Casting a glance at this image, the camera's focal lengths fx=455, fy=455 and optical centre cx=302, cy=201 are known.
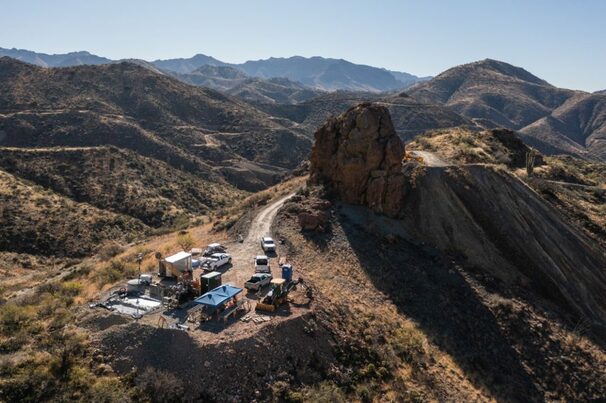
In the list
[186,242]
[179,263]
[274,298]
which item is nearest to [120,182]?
[186,242]

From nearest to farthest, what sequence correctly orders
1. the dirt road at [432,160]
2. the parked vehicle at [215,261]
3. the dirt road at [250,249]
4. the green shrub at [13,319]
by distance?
the green shrub at [13,319] → the dirt road at [250,249] → the parked vehicle at [215,261] → the dirt road at [432,160]

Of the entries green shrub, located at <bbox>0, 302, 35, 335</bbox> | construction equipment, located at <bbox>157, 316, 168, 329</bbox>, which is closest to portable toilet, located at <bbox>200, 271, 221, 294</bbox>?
construction equipment, located at <bbox>157, 316, 168, 329</bbox>

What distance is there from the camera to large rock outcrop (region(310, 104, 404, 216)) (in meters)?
34.9

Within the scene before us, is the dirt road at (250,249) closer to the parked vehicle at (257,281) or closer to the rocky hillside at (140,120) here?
the parked vehicle at (257,281)

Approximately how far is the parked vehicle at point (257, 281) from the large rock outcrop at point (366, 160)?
13344 millimetres

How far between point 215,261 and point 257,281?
413cm

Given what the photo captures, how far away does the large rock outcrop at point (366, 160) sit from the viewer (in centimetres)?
3494

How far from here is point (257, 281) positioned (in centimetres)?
2423

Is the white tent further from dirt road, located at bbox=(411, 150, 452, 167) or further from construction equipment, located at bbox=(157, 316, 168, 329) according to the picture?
dirt road, located at bbox=(411, 150, 452, 167)

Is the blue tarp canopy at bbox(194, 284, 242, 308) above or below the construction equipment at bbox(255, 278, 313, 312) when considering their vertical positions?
above

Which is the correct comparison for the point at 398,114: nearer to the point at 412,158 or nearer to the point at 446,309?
the point at 412,158

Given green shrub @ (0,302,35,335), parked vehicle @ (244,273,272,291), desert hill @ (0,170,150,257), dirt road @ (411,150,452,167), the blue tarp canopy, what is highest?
dirt road @ (411,150,452,167)

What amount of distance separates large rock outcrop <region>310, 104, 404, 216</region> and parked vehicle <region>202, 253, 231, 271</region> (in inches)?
480

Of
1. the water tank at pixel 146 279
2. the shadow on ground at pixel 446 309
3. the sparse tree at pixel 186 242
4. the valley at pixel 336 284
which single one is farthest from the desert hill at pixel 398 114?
the water tank at pixel 146 279
